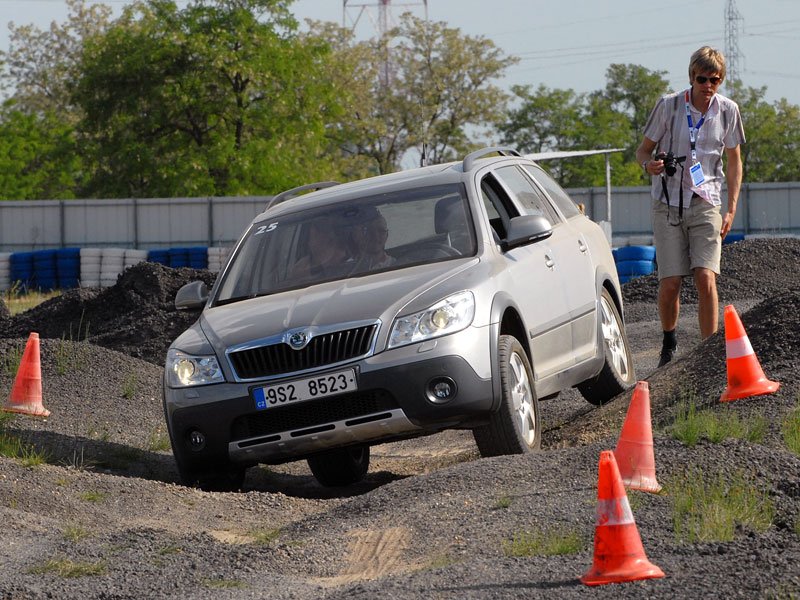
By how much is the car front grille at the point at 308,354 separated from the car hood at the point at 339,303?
0.21 ft

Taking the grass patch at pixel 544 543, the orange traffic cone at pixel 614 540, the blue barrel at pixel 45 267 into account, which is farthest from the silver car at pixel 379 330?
the blue barrel at pixel 45 267

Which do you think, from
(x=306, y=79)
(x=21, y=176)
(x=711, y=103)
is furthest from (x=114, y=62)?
(x=711, y=103)

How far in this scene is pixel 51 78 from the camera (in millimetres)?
78438

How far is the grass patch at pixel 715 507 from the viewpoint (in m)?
5.42

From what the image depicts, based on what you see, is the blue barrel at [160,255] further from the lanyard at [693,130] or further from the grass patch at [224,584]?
the grass patch at [224,584]

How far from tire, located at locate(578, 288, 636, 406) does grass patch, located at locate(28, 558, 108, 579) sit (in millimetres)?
4605

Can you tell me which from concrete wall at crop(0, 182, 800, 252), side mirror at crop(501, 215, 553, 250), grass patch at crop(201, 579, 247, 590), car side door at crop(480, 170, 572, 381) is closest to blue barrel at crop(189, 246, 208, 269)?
concrete wall at crop(0, 182, 800, 252)

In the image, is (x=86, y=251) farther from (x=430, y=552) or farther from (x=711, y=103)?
(x=430, y=552)

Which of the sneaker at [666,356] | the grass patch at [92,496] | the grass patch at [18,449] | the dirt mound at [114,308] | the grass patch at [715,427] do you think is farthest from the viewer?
the dirt mound at [114,308]

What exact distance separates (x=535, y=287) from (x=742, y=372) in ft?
4.15

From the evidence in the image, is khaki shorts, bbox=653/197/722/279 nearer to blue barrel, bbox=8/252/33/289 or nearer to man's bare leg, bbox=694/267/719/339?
man's bare leg, bbox=694/267/719/339

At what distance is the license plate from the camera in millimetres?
7430

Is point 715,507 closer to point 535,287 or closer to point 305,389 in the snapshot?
point 305,389

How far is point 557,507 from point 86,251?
30092mm
